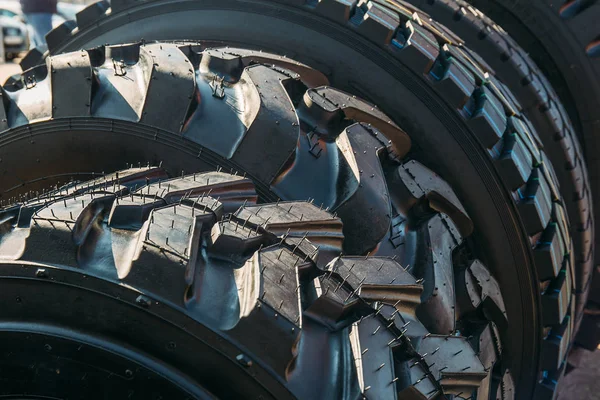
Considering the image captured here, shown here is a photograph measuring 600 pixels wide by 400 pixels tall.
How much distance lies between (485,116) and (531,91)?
3.92 ft

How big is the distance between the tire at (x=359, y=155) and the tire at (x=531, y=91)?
0.53 meters

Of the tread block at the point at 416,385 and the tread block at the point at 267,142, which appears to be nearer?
the tread block at the point at 416,385

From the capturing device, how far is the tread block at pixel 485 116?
3746 millimetres

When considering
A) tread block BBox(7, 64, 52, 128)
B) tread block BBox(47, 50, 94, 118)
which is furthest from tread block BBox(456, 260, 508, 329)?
tread block BBox(7, 64, 52, 128)

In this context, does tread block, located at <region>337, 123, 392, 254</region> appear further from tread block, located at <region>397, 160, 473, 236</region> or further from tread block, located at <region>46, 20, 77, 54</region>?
tread block, located at <region>46, 20, 77, 54</region>

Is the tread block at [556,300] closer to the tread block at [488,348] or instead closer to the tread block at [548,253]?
the tread block at [548,253]

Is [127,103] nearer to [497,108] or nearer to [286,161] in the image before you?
[286,161]

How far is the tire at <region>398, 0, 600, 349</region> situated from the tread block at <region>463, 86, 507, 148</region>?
77 centimetres

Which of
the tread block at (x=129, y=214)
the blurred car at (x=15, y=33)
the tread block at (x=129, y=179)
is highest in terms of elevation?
the blurred car at (x=15, y=33)

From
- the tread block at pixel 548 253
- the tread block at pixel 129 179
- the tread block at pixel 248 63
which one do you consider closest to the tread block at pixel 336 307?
the tread block at pixel 129 179

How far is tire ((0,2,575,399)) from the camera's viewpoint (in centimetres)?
307

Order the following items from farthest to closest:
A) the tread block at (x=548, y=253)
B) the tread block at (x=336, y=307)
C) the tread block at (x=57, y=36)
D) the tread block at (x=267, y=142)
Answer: the tread block at (x=57, y=36) < the tread block at (x=548, y=253) < the tread block at (x=267, y=142) < the tread block at (x=336, y=307)

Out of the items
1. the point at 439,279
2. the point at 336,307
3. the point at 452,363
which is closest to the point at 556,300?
the point at 439,279

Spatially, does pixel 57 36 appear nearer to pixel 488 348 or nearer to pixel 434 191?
pixel 434 191
